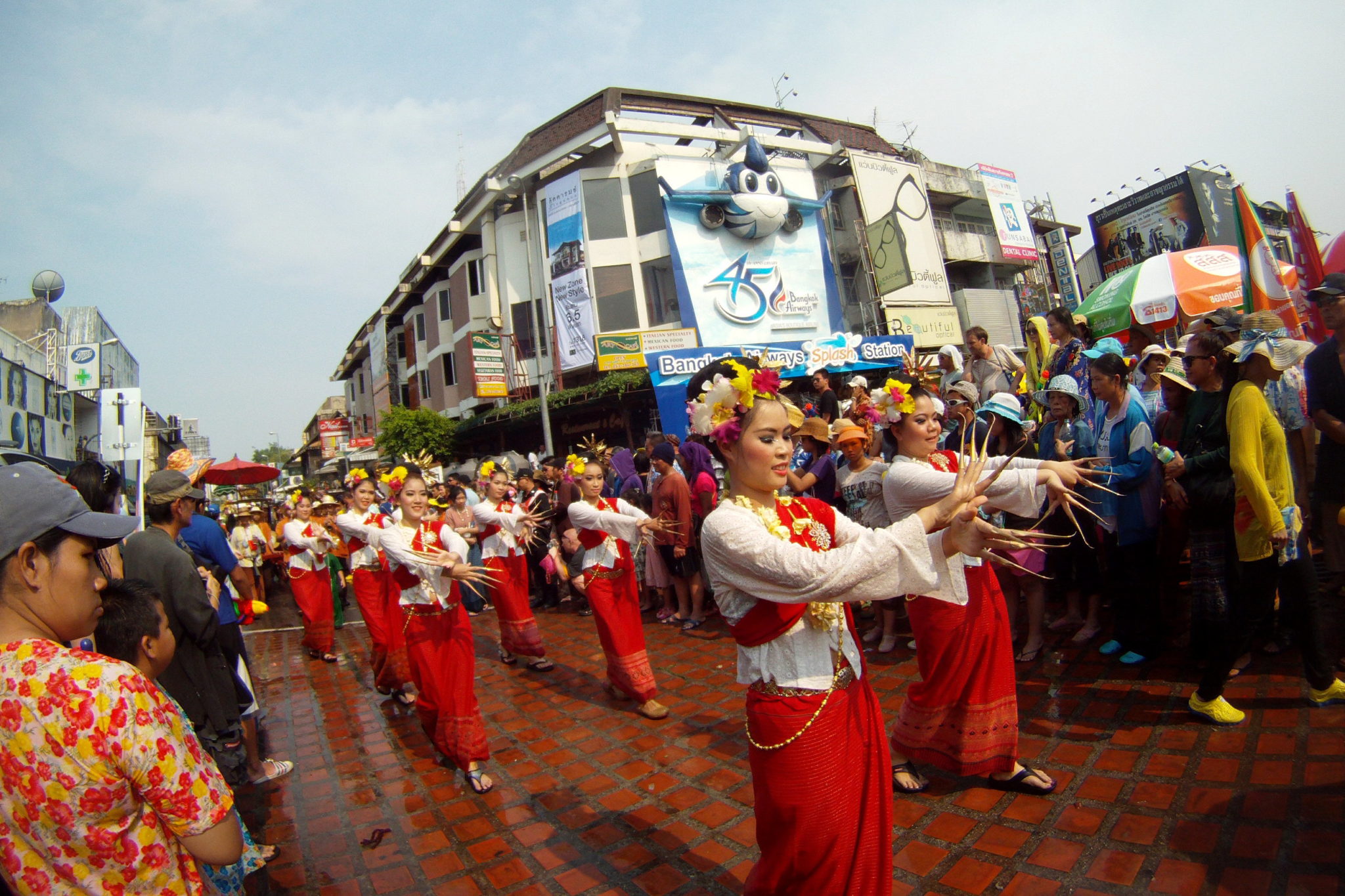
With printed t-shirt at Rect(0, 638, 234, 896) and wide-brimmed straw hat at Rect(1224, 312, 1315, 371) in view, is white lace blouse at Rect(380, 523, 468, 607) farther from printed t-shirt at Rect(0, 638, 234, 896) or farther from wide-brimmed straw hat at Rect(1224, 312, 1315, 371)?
wide-brimmed straw hat at Rect(1224, 312, 1315, 371)

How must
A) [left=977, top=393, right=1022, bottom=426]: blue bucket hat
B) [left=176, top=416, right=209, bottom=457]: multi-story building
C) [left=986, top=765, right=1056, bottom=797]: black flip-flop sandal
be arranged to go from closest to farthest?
[left=986, top=765, right=1056, bottom=797]: black flip-flop sandal
[left=977, top=393, right=1022, bottom=426]: blue bucket hat
[left=176, top=416, right=209, bottom=457]: multi-story building

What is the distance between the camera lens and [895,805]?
3.01 meters

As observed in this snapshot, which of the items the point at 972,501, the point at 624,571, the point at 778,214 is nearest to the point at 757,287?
the point at 778,214

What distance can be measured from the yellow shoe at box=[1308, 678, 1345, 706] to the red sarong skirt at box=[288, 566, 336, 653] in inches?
338

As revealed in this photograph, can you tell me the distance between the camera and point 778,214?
21.0m

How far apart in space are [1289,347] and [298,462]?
2747 inches

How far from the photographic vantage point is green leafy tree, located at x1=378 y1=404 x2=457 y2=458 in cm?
2312

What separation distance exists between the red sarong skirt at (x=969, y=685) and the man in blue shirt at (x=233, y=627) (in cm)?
390

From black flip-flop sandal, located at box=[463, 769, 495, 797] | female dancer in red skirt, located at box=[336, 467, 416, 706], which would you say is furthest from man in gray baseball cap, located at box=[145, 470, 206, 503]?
black flip-flop sandal, located at box=[463, 769, 495, 797]

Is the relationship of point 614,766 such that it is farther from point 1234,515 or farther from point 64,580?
point 1234,515

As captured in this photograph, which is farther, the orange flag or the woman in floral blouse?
the orange flag

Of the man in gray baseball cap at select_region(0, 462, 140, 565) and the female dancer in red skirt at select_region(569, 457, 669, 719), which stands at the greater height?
the man in gray baseball cap at select_region(0, 462, 140, 565)

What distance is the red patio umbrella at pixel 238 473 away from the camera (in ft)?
40.1

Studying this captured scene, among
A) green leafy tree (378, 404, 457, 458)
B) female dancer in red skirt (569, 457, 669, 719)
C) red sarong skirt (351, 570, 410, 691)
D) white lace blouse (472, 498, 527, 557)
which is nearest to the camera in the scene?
female dancer in red skirt (569, 457, 669, 719)
